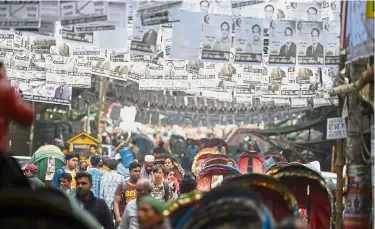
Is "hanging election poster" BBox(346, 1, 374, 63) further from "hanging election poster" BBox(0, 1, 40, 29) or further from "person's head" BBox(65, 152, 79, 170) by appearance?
"person's head" BBox(65, 152, 79, 170)

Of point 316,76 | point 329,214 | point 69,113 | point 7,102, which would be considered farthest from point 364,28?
point 69,113

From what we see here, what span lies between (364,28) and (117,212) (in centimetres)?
603

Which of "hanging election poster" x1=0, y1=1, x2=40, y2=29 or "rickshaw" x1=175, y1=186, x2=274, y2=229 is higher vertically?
"hanging election poster" x1=0, y1=1, x2=40, y2=29

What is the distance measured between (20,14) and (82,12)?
0.77 m

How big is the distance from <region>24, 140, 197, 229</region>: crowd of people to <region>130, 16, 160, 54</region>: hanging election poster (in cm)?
189

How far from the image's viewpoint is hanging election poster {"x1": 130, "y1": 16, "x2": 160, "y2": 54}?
13.8 meters

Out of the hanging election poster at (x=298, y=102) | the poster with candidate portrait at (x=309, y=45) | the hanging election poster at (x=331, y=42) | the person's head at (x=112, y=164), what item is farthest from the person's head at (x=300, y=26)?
the hanging election poster at (x=298, y=102)

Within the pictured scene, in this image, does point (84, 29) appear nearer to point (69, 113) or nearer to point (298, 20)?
point (298, 20)

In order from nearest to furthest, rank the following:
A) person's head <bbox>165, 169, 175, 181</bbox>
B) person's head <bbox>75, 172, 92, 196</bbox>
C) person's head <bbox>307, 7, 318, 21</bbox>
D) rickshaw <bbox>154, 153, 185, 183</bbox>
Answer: person's head <bbox>75, 172, 92, 196</bbox>, person's head <bbox>307, 7, 318, 21</bbox>, person's head <bbox>165, 169, 175, 181</bbox>, rickshaw <bbox>154, 153, 185, 183</bbox>

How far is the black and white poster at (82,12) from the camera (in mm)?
11906

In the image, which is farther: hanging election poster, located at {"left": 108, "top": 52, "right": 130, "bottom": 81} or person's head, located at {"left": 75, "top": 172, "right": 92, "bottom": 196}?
hanging election poster, located at {"left": 108, "top": 52, "right": 130, "bottom": 81}

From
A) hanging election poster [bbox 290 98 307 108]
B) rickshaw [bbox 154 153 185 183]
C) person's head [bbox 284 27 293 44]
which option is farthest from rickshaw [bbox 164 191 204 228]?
hanging election poster [bbox 290 98 307 108]

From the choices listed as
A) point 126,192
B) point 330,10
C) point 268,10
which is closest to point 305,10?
point 330,10

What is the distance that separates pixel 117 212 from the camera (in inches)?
600
